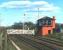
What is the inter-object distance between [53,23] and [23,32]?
34.4 ft

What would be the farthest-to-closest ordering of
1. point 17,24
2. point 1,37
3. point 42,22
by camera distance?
point 17,24 < point 42,22 < point 1,37

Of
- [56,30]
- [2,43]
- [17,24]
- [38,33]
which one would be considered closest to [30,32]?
[38,33]

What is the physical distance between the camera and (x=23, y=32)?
310 ft

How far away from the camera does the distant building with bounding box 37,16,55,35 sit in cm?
9131

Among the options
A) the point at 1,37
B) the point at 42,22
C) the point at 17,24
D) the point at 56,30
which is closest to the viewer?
the point at 1,37

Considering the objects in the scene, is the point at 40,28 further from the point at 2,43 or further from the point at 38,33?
the point at 2,43

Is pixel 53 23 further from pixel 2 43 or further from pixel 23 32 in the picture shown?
pixel 2 43

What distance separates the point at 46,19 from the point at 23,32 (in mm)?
8821

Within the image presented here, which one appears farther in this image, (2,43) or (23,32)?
(23,32)

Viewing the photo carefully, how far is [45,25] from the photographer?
92688 mm

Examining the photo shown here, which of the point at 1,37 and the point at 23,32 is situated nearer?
the point at 1,37

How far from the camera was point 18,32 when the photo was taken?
94250 mm

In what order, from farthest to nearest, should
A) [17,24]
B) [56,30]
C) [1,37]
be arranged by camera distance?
[17,24], [56,30], [1,37]

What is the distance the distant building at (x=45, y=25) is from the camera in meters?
91.3
